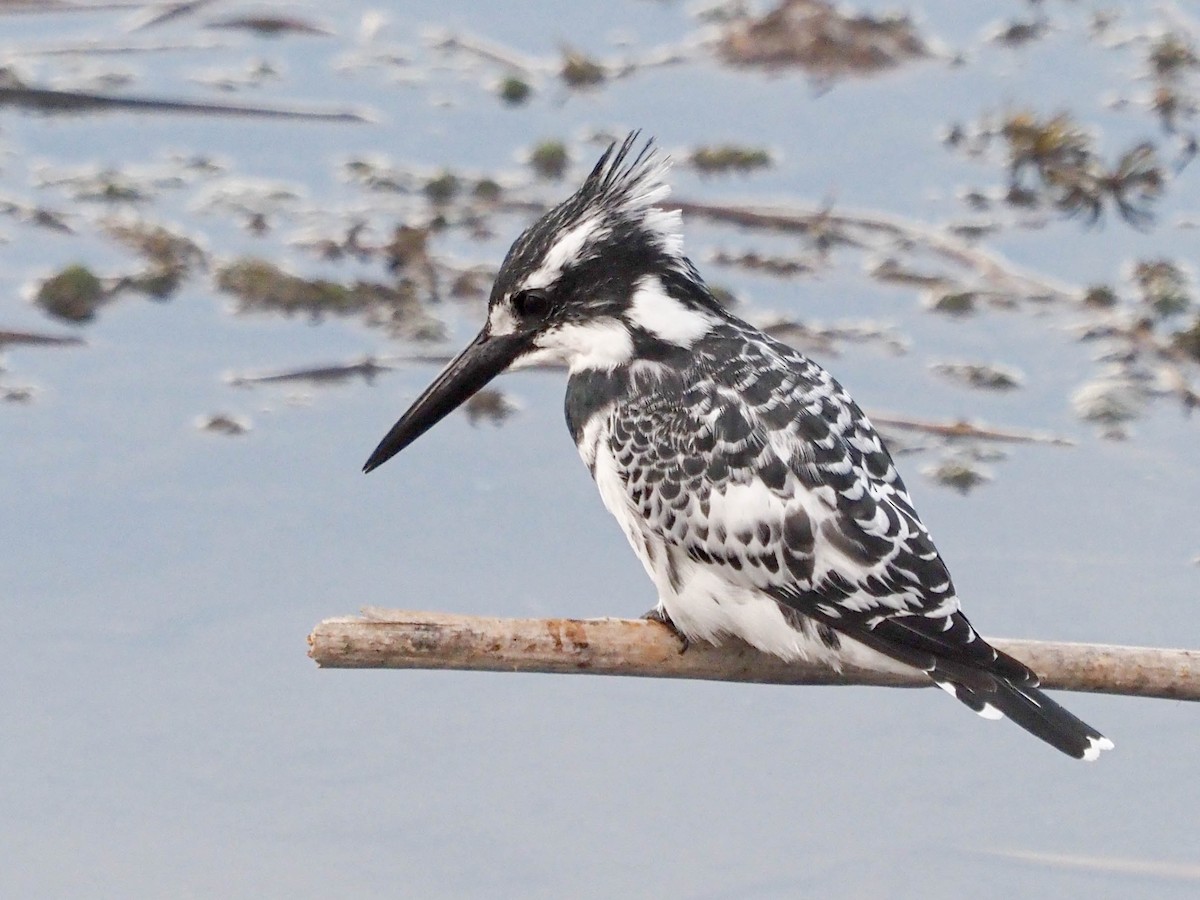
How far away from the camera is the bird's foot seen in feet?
14.9

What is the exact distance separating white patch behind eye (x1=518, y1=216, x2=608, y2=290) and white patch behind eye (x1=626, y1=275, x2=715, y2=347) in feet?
0.47

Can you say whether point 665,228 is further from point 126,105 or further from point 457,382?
point 126,105

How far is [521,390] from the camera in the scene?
22.4 feet

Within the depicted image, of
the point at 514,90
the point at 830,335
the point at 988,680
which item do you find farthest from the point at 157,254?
the point at 988,680

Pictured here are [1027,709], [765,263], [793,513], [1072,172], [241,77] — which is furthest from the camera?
[241,77]

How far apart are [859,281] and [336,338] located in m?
1.84

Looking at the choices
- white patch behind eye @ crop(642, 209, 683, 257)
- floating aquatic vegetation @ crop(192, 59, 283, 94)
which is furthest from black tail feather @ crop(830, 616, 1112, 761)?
floating aquatic vegetation @ crop(192, 59, 283, 94)

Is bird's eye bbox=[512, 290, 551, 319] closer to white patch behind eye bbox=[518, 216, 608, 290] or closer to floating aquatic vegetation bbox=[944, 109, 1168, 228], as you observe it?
white patch behind eye bbox=[518, 216, 608, 290]

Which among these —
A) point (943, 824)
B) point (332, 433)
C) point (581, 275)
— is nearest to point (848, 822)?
point (943, 824)

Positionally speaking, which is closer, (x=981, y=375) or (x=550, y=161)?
(x=981, y=375)

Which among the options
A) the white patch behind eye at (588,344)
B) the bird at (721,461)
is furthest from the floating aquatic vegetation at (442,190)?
the white patch behind eye at (588,344)

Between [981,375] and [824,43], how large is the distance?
7.96 ft

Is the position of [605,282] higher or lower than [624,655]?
higher

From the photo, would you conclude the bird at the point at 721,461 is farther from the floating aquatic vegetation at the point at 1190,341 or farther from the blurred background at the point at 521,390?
the floating aquatic vegetation at the point at 1190,341
